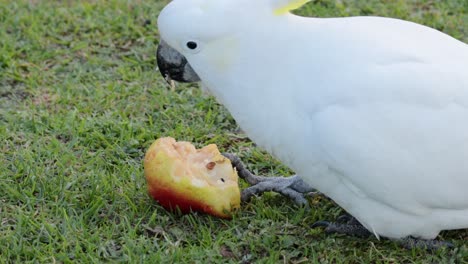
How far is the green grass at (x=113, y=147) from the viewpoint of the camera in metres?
2.83

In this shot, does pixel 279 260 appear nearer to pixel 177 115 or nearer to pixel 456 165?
pixel 456 165

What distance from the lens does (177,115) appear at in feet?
12.0

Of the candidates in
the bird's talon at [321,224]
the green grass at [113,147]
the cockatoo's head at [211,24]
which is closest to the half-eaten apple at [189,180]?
the green grass at [113,147]

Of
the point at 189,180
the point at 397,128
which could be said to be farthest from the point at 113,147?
the point at 397,128

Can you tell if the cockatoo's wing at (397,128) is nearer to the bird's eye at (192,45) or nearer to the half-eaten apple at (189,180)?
the bird's eye at (192,45)

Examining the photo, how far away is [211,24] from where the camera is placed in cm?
256

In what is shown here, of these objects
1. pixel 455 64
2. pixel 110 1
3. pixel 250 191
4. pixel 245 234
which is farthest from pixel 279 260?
pixel 110 1

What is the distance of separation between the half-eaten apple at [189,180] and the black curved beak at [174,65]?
0.97ft

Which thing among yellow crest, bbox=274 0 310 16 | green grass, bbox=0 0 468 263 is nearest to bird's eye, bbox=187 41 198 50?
yellow crest, bbox=274 0 310 16

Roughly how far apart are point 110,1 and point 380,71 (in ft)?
7.84

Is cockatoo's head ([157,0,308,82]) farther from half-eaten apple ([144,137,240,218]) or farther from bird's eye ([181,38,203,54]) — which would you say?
half-eaten apple ([144,137,240,218])

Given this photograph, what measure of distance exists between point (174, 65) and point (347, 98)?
59 cm

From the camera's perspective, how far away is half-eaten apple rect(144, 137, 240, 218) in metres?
2.86

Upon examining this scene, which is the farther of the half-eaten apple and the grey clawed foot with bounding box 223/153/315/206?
the grey clawed foot with bounding box 223/153/315/206
